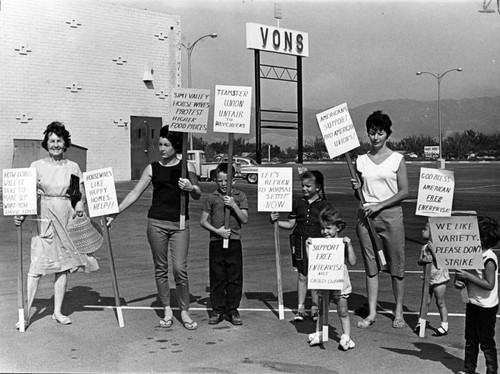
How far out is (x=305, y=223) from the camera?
723cm

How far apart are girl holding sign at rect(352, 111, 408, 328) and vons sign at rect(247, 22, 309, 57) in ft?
94.1

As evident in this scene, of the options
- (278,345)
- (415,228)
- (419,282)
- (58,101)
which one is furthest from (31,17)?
(278,345)

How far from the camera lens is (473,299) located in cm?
524

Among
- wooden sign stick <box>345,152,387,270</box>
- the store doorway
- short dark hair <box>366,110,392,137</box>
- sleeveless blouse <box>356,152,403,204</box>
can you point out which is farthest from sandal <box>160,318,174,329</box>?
the store doorway

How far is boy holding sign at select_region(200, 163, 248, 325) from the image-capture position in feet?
23.4

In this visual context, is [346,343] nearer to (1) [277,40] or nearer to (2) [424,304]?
(2) [424,304]

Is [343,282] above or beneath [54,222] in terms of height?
beneath

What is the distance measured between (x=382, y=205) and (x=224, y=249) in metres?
1.62

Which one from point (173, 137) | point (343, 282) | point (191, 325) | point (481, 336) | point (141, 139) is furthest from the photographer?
point (141, 139)

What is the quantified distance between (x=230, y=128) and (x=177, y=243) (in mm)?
1292

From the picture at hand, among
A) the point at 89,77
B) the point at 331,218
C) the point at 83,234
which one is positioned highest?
the point at 89,77

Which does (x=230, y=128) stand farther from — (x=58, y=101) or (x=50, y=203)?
(x=58, y=101)

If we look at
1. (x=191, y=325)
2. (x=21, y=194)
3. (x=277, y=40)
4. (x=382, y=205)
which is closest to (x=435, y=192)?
(x=382, y=205)

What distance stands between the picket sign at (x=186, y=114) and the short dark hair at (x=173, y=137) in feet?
0.13
